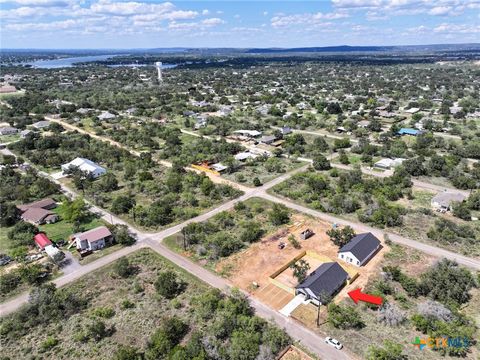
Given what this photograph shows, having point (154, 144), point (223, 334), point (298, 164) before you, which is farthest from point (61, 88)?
point (223, 334)

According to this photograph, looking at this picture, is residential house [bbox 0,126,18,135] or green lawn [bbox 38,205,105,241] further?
residential house [bbox 0,126,18,135]

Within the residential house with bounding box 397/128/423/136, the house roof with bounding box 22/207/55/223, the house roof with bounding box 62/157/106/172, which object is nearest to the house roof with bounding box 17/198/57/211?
the house roof with bounding box 22/207/55/223

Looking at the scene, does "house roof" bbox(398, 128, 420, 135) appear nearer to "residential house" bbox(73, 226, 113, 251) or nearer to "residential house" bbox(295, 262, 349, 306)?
"residential house" bbox(295, 262, 349, 306)

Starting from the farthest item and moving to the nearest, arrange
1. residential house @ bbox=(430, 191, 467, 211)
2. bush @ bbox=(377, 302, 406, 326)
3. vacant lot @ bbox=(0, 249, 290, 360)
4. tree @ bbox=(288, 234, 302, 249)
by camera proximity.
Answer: residential house @ bbox=(430, 191, 467, 211) < tree @ bbox=(288, 234, 302, 249) < bush @ bbox=(377, 302, 406, 326) < vacant lot @ bbox=(0, 249, 290, 360)

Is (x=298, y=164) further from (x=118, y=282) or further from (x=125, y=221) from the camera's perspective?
(x=118, y=282)

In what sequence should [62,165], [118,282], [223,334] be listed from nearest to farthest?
1. [223,334]
2. [118,282]
3. [62,165]

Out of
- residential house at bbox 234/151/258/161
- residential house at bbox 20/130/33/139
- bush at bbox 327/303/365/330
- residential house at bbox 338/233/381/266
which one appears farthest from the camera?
residential house at bbox 20/130/33/139
